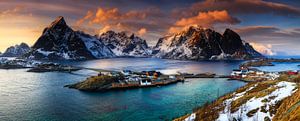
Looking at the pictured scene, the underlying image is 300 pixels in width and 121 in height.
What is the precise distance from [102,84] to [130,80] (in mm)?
16178

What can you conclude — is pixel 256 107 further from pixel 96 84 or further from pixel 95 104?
pixel 96 84

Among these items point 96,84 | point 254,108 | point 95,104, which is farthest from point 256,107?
point 96,84

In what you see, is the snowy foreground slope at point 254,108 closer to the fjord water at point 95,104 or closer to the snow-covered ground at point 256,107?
the snow-covered ground at point 256,107

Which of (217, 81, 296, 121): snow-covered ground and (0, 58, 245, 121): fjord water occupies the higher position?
(217, 81, 296, 121): snow-covered ground

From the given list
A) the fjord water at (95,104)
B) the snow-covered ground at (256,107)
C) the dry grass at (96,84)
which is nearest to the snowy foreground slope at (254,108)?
the snow-covered ground at (256,107)

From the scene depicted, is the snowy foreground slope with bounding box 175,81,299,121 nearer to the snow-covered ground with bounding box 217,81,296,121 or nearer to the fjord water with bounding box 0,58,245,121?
the snow-covered ground with bounding box 217,81,296,121

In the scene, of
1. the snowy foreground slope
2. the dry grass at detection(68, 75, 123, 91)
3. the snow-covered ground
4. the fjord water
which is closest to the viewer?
the snowy foreground slope

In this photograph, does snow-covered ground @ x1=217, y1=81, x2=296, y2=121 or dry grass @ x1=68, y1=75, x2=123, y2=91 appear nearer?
snow-covered ground @ x1=217, y1=81, x2=296, y2=121

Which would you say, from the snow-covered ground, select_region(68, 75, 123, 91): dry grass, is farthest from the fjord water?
the snow-covered ground

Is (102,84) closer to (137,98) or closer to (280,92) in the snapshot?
(137,98)

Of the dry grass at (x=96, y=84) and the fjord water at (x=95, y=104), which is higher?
the dry grass at (x=96, y=84)

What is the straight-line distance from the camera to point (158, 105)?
77688 millimetres

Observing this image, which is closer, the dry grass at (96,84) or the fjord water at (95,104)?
the fjord water at (95,104)

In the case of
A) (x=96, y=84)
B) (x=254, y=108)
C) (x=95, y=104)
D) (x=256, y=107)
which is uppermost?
(x=256, y=107)
